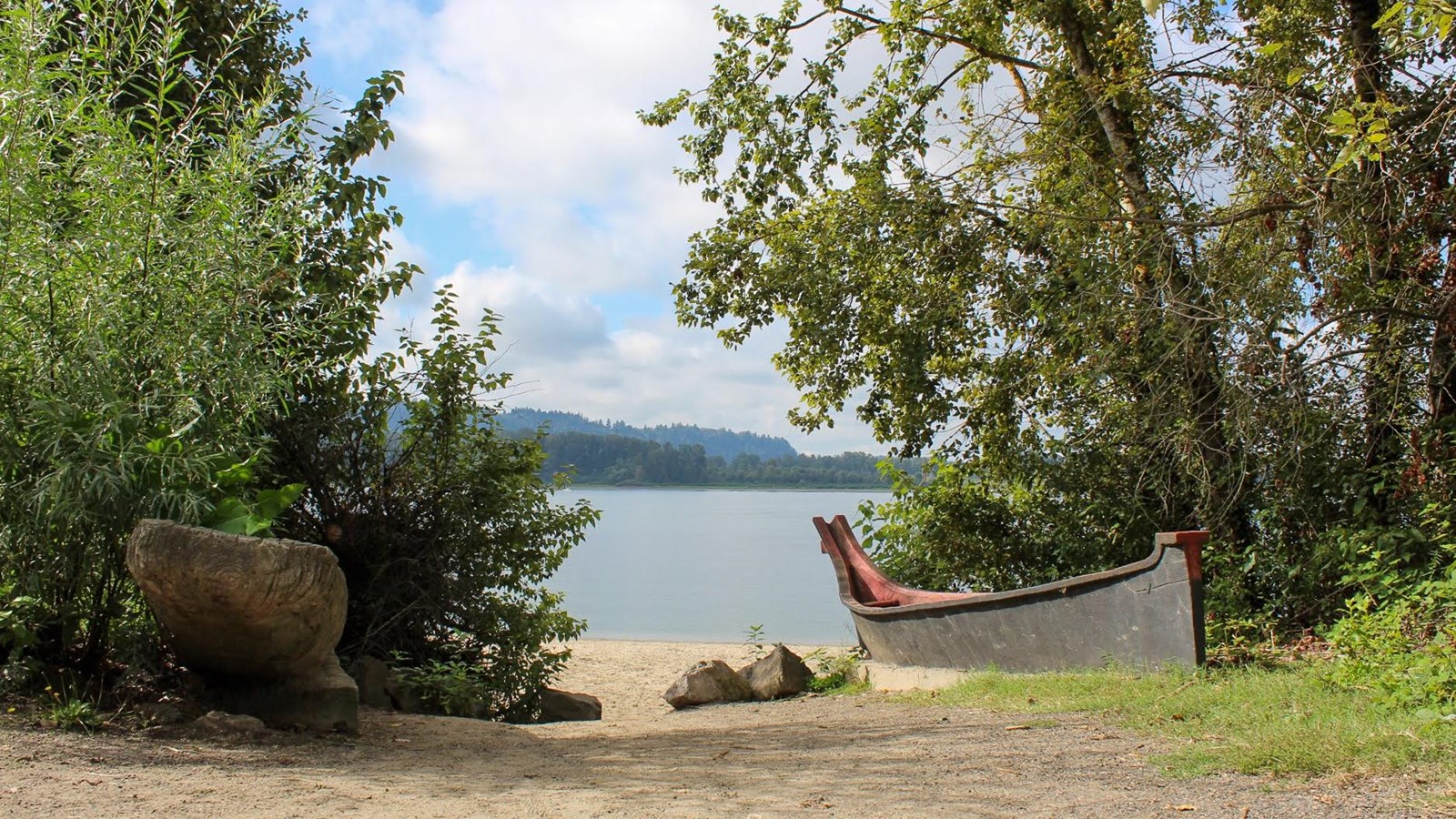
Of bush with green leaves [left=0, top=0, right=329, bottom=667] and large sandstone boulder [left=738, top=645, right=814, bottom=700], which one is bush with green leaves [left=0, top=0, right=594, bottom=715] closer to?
bush with green leaves [left=0, top=0, right=329, bottom=667]

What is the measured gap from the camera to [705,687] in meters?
9.84

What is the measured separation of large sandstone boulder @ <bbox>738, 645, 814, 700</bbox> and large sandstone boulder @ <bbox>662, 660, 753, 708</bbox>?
194mm

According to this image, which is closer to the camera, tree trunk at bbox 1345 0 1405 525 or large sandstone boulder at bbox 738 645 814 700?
tree trunk at bbox 1345 0 1405 525

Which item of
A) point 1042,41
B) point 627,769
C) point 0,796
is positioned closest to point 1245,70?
point 1042,41

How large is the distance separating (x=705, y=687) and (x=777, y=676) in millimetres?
714

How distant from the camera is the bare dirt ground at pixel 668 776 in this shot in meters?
4.11

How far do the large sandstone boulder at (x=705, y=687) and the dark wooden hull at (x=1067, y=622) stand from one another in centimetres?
136

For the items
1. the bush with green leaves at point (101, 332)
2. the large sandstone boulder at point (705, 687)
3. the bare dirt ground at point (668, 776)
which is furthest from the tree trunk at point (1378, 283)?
the bush with green leaves at point (101, 332)

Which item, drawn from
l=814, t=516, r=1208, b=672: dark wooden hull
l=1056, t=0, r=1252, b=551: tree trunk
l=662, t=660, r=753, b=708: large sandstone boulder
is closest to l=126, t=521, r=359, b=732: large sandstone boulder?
l=662, t=660, r=753, b=708: large sandstone boulder

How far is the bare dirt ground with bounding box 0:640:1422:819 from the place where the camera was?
162 inches

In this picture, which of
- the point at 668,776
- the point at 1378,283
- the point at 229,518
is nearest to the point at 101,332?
the point at 229,518

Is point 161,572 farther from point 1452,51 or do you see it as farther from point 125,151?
point 1452,51

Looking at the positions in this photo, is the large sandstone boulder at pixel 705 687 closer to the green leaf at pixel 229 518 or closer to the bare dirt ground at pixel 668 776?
the bare dirt ground at pixel 668 776

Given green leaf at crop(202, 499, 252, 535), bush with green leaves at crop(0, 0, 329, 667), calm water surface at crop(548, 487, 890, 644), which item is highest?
bush with green leaves at crop(0, 0, 329, 667)
